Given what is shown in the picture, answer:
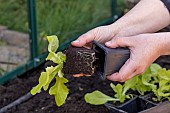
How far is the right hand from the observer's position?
2.04m

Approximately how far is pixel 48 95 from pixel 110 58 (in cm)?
110

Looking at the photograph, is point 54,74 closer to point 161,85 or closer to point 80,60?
point 80,60

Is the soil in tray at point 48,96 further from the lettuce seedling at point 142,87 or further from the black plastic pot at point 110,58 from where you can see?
the black plastic pot at point 110,58

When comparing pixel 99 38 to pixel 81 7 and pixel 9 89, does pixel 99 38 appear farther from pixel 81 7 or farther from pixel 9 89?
pixel 81 7

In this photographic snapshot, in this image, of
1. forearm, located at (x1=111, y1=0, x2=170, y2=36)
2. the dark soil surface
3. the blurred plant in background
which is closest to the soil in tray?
the dark soil surface

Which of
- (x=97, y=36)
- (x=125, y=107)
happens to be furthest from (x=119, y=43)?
(x=125, y=107)

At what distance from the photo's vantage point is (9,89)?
9.98 feet

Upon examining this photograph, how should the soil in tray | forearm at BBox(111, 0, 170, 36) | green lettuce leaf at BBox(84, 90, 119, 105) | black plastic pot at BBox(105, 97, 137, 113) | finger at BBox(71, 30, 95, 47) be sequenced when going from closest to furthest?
1. finger at BBox(71, 30, 95, 47)
2. forearm at BBox(111, 0, 170, 36)
3. black plastic pot at BBox(105, 97, 137, 113)
4. green lettuce leaf at BBox(84, 90, 119, 105)
5. the soil in tray

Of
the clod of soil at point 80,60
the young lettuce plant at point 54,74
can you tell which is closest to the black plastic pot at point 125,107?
the young lettuce plant at point 54,74

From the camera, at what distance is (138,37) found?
1.96 metres

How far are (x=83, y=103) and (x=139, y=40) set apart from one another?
2.98ft

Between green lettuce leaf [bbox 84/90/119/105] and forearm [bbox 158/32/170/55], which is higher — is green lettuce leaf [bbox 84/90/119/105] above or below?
below

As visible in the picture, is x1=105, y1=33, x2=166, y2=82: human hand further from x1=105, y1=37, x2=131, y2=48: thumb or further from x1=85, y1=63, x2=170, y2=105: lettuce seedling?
x1=85, y1=63, x2=170, y2=105: lettuce seedling

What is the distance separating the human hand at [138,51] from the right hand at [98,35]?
0.14 metres
